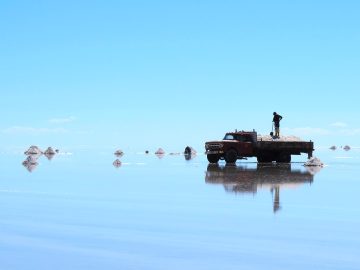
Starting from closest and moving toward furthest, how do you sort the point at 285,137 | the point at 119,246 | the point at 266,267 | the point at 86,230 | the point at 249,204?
the point at 266,267 < the point at 119,246 < the point at 86,230 < the point at 249,204 < the point at 285,137

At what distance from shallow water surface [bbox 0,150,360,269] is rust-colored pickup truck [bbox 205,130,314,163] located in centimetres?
2156

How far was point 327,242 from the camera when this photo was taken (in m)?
9.98

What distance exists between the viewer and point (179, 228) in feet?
37.6

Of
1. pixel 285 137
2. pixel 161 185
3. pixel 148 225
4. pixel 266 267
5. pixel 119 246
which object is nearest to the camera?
pixel 266 267

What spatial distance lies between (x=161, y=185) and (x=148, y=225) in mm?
10102

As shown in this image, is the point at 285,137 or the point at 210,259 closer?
the point at 210,259

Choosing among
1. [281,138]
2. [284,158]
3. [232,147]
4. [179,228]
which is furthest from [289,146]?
[179,228]

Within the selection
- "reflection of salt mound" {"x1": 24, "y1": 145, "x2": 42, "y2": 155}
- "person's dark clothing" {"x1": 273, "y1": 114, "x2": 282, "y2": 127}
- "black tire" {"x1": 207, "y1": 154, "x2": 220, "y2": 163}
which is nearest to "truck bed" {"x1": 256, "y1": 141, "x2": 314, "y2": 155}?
"person's dark clothing" {"x1": 273, "y1": 114, "x2": 282, "y2": 127}

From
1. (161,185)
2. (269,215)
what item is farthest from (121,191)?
(269,215)

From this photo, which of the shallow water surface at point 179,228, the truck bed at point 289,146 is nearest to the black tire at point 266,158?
the truck bed at point 289,146

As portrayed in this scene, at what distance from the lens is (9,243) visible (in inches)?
383

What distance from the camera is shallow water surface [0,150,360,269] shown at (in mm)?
8492

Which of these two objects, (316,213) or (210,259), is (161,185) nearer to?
(316,213)

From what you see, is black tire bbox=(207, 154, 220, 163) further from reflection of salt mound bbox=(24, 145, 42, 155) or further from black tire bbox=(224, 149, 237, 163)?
reflection of salt mound bbox=(24, 145, 42, 155)
